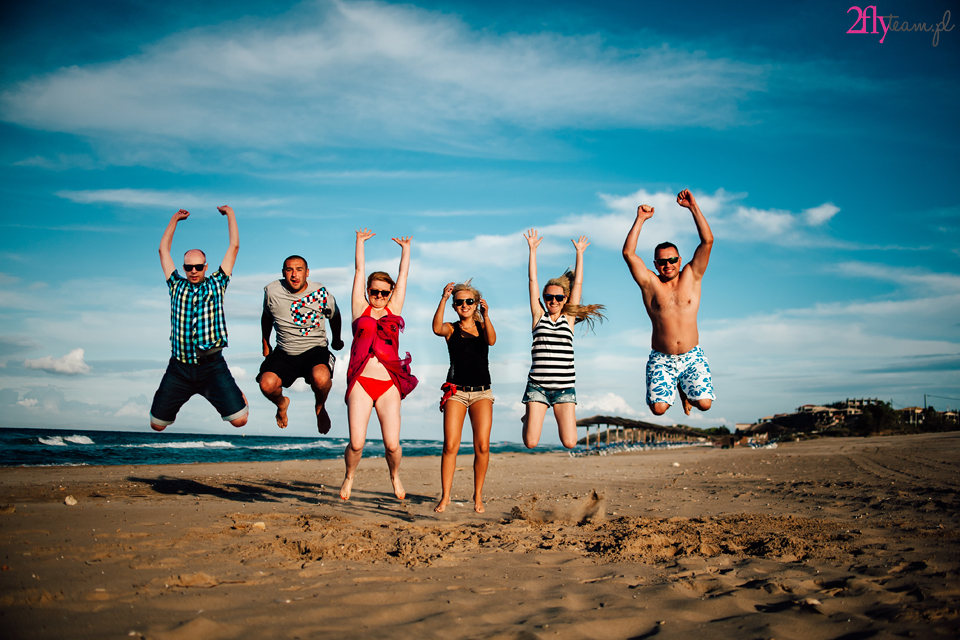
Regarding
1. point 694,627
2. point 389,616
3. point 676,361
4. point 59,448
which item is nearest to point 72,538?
point 389,616

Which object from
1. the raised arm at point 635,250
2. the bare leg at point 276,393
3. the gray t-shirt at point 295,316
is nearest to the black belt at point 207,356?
the bare leg at point 276,393

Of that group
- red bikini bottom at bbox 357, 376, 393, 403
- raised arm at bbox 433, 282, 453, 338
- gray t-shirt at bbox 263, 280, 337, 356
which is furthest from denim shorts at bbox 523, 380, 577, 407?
gray t-shirt at bbox 263, 280, 337, 356

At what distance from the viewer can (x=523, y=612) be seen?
11.5ft

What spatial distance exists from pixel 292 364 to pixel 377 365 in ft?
3.32

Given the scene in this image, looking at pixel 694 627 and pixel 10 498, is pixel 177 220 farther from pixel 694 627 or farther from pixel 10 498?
pixel 694 627

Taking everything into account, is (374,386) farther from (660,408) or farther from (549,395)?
(660,408)

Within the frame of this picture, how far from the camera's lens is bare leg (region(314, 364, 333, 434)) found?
6492 millimetres

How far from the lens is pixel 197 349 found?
18.9ft

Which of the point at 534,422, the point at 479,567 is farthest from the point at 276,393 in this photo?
the point at 479,567

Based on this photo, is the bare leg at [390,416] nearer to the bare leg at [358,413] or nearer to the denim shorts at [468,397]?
the bare leg at [358,413]

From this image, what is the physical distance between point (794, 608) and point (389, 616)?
2.59 m

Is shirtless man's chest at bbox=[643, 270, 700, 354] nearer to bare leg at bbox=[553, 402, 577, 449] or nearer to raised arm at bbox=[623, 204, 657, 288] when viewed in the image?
raised arm at bbox=[623, 204, 657, 288]

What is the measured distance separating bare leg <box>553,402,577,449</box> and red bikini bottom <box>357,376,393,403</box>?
2.08 metres

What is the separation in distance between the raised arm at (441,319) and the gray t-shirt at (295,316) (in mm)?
1413
